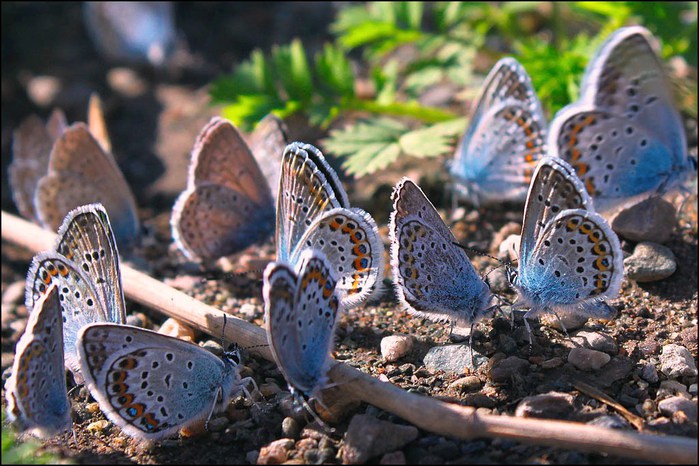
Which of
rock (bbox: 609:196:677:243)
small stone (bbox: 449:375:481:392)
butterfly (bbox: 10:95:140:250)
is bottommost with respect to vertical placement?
small stone (bbox: 449:375:481:392)

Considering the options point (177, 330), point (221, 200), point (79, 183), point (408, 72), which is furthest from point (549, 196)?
point (79, 183)

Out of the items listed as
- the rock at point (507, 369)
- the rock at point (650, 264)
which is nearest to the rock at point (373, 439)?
A: the rock at point (507, 369)

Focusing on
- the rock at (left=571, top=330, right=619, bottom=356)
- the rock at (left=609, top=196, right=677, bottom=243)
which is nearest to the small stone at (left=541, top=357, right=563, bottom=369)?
the rock at (left=571, top=330, right=619, bottom=356)

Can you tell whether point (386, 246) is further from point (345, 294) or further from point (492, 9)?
point (492, 9)

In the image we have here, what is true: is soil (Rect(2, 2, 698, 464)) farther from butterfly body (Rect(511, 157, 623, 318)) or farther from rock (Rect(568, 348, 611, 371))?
butterfly body (Rect(511, 157, 623, 318))

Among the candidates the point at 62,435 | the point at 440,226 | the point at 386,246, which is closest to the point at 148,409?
the point at 62,435

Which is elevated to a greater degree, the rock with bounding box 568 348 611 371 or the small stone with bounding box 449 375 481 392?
the rock with bounding box 568 348 611 371

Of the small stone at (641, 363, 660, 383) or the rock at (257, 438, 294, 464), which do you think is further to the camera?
the small stone at (641, 363, 660, 383)

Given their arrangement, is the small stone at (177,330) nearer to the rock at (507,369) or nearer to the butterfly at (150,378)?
the butterfly at (150,378)
